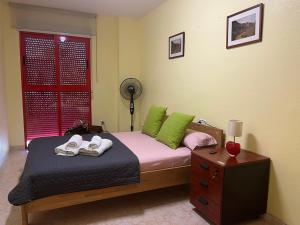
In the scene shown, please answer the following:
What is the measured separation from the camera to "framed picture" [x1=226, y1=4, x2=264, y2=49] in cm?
210

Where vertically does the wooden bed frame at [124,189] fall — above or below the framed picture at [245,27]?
below

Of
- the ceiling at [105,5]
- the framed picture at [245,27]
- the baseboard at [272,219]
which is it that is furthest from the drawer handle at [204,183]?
the ceiling at [105,5]

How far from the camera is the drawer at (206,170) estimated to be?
76.4 inches

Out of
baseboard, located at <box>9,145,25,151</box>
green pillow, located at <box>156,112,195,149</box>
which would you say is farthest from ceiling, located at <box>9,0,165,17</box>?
baseboard, located at <box>9,145,25,151</box>

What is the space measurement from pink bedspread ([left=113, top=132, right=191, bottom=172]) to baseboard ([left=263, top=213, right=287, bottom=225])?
2.86 ft

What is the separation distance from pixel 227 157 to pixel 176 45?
1944mm

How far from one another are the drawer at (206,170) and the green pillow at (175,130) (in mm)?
410

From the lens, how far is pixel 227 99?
251 centimetres

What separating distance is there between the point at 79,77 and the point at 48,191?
2.92 metres

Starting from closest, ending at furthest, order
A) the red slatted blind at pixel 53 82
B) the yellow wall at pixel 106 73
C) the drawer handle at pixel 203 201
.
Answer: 1. the drawer handle at pixel 203 201
2. the red slatted blind at pixel 53 82
3. the yellow wall at pixel 106 73

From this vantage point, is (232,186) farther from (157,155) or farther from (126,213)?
(126,213)

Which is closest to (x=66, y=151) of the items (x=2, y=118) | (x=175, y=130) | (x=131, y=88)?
(x=175, y=130)

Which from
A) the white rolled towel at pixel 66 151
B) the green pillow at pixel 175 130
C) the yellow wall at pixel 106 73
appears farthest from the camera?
the yellow wall at pixel 106 73

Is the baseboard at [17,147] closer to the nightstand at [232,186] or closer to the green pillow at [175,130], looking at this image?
the green pillow at [175,130]
